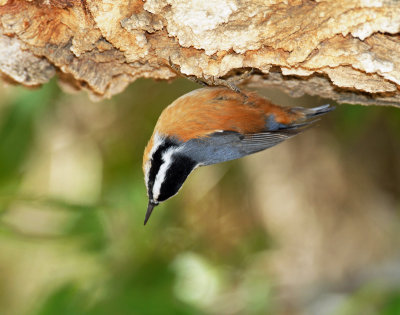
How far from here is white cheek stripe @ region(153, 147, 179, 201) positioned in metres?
3.42

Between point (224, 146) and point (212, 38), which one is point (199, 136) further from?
point (212, 38)

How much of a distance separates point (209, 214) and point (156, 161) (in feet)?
7.71

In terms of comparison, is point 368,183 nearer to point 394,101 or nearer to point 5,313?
point 394,101

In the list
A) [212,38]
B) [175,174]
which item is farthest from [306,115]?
[212,38]

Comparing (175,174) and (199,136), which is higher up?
(199,136)

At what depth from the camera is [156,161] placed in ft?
11.4

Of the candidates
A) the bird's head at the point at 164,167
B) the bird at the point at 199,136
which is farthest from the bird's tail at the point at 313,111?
the bird's head at the point at 164,167

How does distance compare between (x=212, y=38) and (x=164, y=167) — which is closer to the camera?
(x=212, y=38)

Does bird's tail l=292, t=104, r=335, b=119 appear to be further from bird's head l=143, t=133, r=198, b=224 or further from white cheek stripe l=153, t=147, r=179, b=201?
white cheek stripe l=153, t=147, r=179, b=201

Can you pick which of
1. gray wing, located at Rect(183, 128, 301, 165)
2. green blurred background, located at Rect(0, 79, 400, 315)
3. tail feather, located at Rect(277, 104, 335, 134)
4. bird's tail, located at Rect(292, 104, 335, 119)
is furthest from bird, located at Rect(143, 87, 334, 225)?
green blurred background, located at Rect(0, 79, 400, 315)

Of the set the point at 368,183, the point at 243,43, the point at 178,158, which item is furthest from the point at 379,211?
the point at 243,43

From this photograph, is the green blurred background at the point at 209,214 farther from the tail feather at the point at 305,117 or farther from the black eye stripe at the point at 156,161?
the black eye stripe at the point at 156,161

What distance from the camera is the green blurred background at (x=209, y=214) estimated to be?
4.59m

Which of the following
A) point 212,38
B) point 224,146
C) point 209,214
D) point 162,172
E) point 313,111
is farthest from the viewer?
point 209,214
